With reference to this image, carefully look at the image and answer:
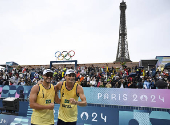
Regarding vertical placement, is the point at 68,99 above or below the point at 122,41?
below

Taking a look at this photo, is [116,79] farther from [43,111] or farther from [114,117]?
[43,111]

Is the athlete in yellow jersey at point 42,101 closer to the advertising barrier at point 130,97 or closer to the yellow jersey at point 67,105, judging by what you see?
the yellow jersey at point 67,105

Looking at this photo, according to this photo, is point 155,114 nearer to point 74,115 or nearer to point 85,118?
point 85,118

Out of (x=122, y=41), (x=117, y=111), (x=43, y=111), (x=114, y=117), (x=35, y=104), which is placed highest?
(x=122, y=41)

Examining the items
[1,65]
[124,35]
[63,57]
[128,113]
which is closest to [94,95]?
[128,113]

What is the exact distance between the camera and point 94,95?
9211 mm

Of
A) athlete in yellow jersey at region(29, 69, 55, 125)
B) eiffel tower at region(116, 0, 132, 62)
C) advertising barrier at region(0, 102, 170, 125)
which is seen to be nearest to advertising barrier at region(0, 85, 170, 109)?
advertising barrier at region(0, 102, 170, 125)

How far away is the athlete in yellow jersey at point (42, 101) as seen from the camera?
345 cm

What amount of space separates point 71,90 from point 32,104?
920 mm

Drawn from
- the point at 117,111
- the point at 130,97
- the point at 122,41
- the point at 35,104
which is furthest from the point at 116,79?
the point at 122,41

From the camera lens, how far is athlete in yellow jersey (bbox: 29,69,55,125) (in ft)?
11.3

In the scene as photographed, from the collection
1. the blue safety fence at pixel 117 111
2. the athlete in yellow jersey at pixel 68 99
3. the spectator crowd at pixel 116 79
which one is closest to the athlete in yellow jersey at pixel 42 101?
the athlete in yellow jersey at pixel 68 99

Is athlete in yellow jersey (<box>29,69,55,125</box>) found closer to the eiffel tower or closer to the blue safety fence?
the blue safety fence

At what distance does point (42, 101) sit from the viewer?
139 inches
